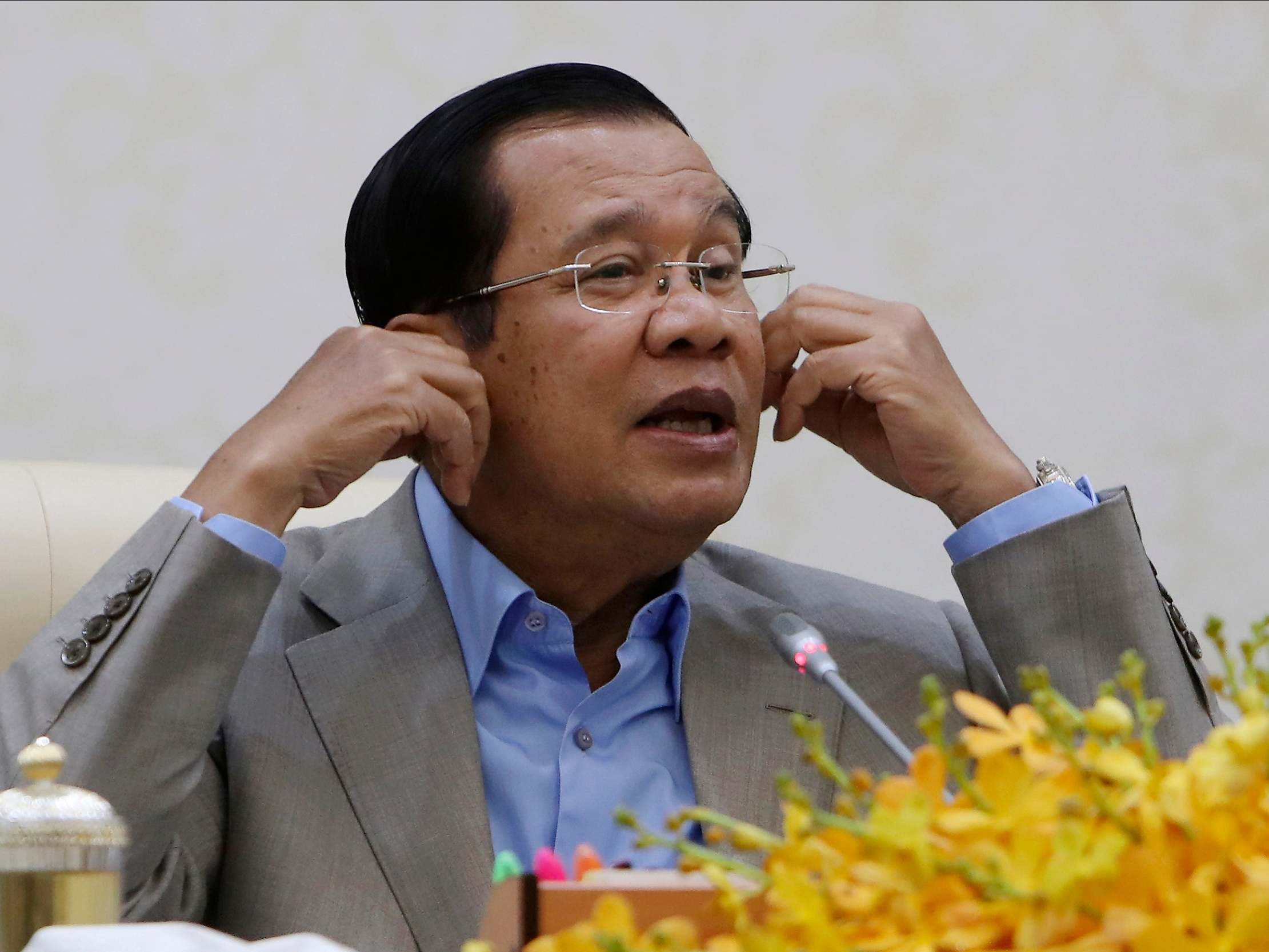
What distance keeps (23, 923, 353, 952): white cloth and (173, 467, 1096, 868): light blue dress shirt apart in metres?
0.82

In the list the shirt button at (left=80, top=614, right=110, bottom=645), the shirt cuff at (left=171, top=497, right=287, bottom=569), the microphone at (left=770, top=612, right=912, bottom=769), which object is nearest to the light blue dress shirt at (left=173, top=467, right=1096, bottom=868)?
the shirt cuff at (left=171, top=497, right=287, bottom=569)

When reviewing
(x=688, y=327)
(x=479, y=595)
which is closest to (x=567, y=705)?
(x=479, y=595)

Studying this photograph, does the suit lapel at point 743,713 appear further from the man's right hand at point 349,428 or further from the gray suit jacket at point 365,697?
the man's right hand at point 349,428

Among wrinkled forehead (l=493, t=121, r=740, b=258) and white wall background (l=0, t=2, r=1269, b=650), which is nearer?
wrinkled forehead (l=493, t=121, r=740, b=258)

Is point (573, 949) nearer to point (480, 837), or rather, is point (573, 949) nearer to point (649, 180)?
point (480, 837)

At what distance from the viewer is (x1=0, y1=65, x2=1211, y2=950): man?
1.39 metres

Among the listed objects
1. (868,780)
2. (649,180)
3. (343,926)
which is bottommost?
(343,926)

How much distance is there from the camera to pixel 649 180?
1.66 meters

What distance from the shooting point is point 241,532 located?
1408mm

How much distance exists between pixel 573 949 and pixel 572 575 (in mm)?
1165

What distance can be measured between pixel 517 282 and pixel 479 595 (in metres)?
0.32

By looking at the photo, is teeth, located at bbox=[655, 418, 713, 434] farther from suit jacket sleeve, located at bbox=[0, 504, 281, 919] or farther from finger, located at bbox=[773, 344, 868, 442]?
suit jacket sleeve, located at bbox=[0, 504, 281, 919]

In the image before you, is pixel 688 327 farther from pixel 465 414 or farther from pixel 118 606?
pixel 118 606

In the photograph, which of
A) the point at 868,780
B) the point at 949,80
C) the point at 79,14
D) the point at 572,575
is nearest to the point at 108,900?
the point at 868,780
